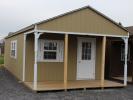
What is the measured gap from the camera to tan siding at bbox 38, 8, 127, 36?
40.5 feet

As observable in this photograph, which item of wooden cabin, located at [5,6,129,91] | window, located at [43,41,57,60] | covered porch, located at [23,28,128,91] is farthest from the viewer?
window, located at [43,41,57,60]

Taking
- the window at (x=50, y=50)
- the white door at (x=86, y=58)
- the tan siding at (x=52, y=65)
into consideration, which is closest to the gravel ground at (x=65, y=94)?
the tan siding at (x=52, y=65)

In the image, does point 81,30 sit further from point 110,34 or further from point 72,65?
point 72,65

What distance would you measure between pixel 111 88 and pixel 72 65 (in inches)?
108

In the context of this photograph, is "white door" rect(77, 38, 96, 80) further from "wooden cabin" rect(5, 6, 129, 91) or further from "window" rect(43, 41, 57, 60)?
"window" rect(43, 41, 57, 60)

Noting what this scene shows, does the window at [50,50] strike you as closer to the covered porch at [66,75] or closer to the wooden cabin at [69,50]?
the wooden cabin at [69,50]

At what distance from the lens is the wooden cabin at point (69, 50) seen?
12492 mm

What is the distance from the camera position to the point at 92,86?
42.8ft

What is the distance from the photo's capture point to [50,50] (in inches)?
571

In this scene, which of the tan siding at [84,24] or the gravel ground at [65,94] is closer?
the gravel ground at [65,94]

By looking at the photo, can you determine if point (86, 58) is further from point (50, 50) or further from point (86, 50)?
A: point (50, 50)

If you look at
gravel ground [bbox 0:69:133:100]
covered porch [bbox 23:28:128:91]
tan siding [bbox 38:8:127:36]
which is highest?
tan siding [bbox 38:8:127:36]

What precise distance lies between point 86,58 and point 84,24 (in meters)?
2.93

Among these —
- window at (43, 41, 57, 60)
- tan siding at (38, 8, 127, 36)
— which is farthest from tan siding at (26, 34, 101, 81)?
tan siding at (38, 8, 127, 36)
